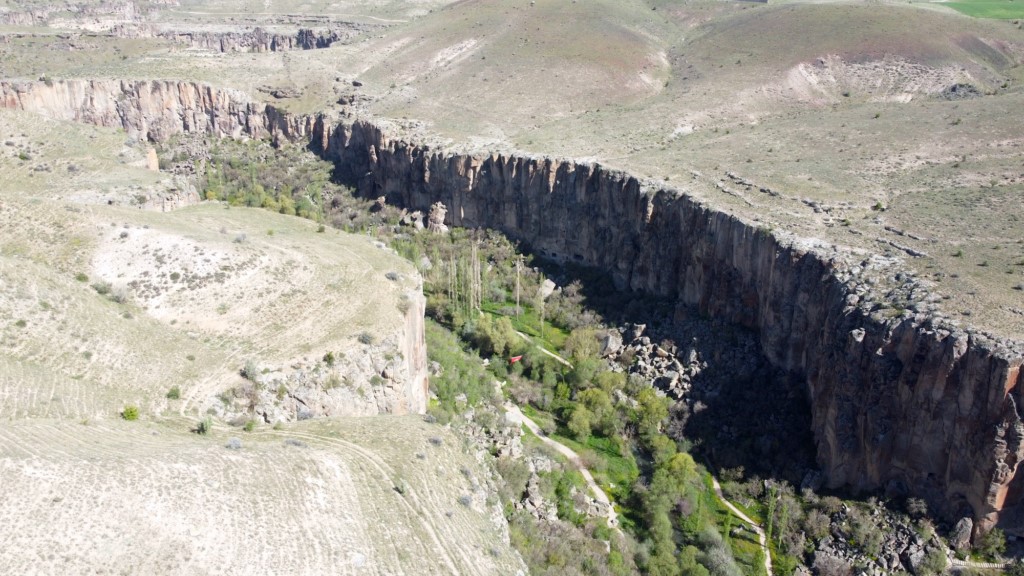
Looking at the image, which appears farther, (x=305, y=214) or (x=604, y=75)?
(x=604, y=75)

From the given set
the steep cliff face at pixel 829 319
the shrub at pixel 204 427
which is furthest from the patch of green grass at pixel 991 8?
the shrub at pixel 204 427

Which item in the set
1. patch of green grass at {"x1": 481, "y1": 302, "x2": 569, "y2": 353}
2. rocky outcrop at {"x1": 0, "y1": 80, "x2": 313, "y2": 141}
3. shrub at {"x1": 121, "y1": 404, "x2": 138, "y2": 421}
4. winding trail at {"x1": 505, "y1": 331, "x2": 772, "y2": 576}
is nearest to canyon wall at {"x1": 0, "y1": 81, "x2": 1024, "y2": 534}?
rocky outcrop at {"x1": 0, "y1": 80, "x2": 313, "y2": 141}

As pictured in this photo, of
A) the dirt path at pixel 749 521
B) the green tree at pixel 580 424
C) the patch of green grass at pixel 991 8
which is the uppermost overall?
the patch of green grass at pixel 991 8

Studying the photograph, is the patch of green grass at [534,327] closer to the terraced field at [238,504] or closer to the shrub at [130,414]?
the terraced field at [238,504]

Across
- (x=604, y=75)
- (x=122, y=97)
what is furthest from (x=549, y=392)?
(x=122, y=97)

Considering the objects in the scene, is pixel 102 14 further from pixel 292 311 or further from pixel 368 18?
pixel 292 311

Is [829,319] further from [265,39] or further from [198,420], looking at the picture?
[265,39]

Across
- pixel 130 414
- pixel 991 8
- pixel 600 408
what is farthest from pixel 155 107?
pixel 991 8
